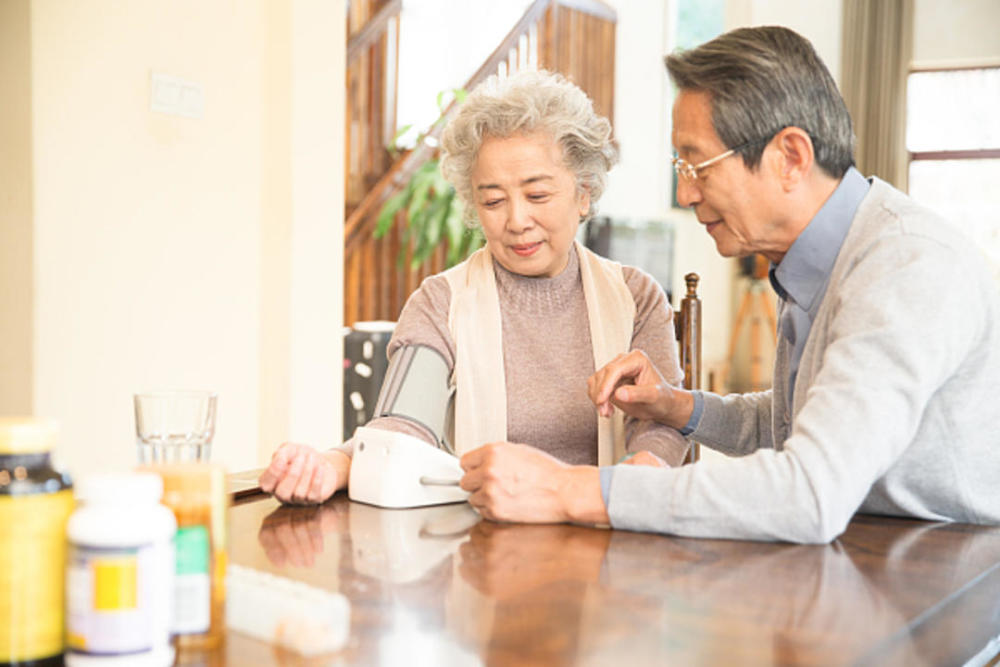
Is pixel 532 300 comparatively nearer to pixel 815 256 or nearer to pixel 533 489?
pixel 815 256

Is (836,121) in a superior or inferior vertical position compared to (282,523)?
superior

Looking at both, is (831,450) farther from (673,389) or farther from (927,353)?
(673,389)

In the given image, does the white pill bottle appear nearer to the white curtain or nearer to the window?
the white curtain

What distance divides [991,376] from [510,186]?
89 cm

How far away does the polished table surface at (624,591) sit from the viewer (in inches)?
31.4

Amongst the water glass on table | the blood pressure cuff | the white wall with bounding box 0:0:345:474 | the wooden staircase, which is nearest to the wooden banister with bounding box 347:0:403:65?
the wooden staircase

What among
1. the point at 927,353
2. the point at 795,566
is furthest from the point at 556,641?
the point at 927,353

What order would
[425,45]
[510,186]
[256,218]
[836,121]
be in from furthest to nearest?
1. [425,45]
2. [256,218]
3. [510,186]
4. [836,121]

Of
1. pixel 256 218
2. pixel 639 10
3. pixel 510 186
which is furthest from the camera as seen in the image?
pixel 639 10

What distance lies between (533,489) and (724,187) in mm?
554

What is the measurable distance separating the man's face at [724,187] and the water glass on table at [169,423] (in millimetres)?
759

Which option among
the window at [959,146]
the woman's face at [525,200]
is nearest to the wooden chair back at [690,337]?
the woman's face at [525,200]

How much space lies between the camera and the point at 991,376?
131cm

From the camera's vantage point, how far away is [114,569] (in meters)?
0.68
